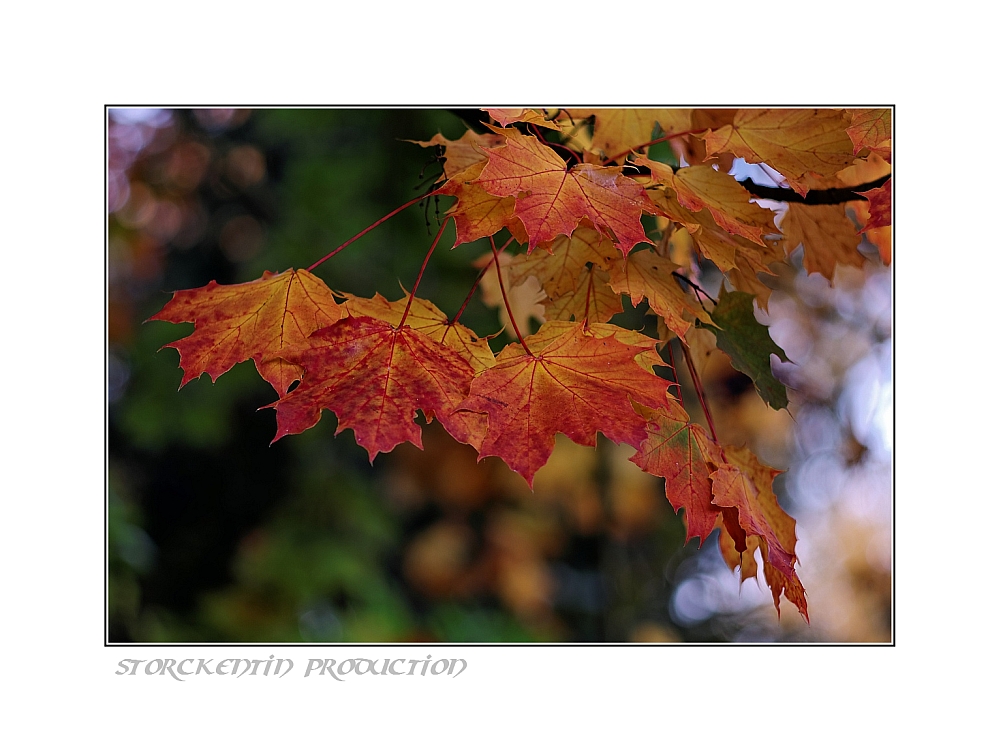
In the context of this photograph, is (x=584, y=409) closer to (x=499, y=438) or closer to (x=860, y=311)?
(x=499, y=438)

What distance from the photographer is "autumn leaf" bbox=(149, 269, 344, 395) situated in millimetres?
667

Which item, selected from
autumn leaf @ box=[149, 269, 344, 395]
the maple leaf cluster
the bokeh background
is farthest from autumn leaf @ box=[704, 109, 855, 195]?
the bokeh background

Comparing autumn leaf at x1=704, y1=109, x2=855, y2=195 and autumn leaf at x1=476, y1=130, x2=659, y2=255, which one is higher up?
autumn leaf at x1=704, y1=109, x2=855, y2=195

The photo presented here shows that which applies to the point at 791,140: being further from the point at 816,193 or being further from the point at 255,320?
the point at 255,320

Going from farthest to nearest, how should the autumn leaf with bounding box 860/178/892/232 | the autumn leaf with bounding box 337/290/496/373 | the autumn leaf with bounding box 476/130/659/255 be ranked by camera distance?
1. the autumn leaf with bounding box 860/178/892/232
2. the autumn leaf with bounding box 337/290/496/373
3. the autumn leaf with bounding box 476/130/659/255

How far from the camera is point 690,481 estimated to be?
662mm

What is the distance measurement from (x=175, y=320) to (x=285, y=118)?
1275 mm

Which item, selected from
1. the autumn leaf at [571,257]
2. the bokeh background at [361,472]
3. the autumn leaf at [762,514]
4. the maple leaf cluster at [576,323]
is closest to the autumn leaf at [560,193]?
the maple leaf cluster at [576,323]

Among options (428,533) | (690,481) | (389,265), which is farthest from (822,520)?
(690,481)

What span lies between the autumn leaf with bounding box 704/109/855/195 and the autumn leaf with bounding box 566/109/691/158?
0.33 feet

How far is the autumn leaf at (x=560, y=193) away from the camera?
569mm

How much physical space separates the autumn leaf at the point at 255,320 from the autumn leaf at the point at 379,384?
0.05 meters

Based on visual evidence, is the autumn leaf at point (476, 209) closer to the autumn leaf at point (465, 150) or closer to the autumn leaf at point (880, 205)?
the autumn leaf at point (465, 150)

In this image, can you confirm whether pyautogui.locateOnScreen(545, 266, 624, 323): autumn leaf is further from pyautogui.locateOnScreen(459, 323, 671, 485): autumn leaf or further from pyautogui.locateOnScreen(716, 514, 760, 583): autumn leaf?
pyautogui.locateOnScreen(716, 514, 760, 583): autumn leaf
